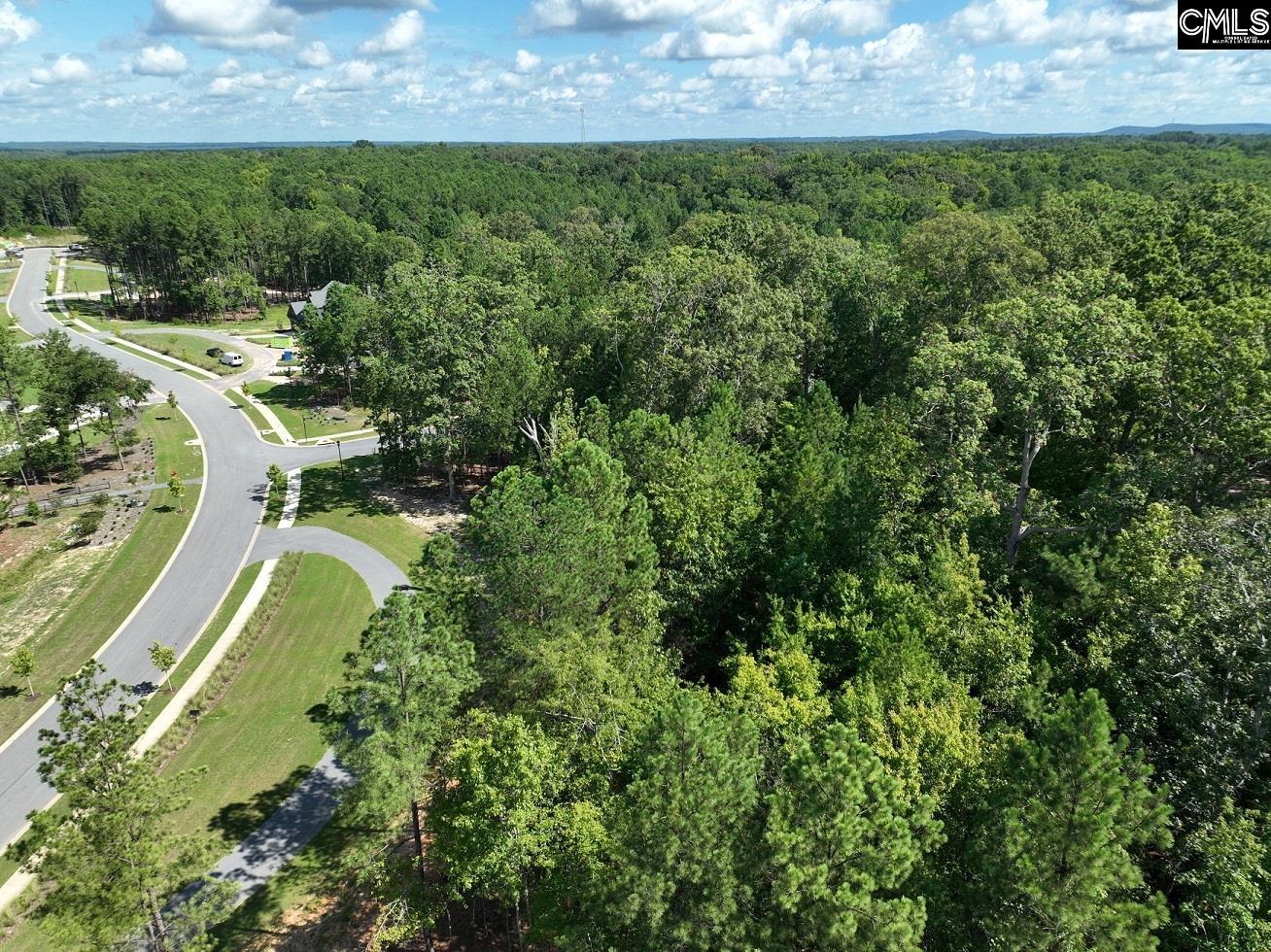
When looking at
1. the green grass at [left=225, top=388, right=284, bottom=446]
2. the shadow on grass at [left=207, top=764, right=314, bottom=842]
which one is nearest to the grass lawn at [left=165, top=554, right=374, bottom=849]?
the shadow on grass at [left=207, top=764, right=314, bottom=842]

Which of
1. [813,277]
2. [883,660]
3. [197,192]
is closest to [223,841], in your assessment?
[883,660]

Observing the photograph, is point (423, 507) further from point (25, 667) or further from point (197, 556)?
point (25, 667)

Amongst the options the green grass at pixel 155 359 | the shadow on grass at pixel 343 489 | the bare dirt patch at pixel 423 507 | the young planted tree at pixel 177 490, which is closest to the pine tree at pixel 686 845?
the bare dirt patch at pixel 423 507

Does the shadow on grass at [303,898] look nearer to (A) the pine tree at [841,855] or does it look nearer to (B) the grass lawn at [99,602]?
(A) the pine tree at [841,855]

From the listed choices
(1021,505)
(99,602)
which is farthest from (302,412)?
(1021,505)

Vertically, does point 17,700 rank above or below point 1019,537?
below

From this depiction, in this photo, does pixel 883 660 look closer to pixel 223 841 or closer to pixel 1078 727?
pixel 1078 727
